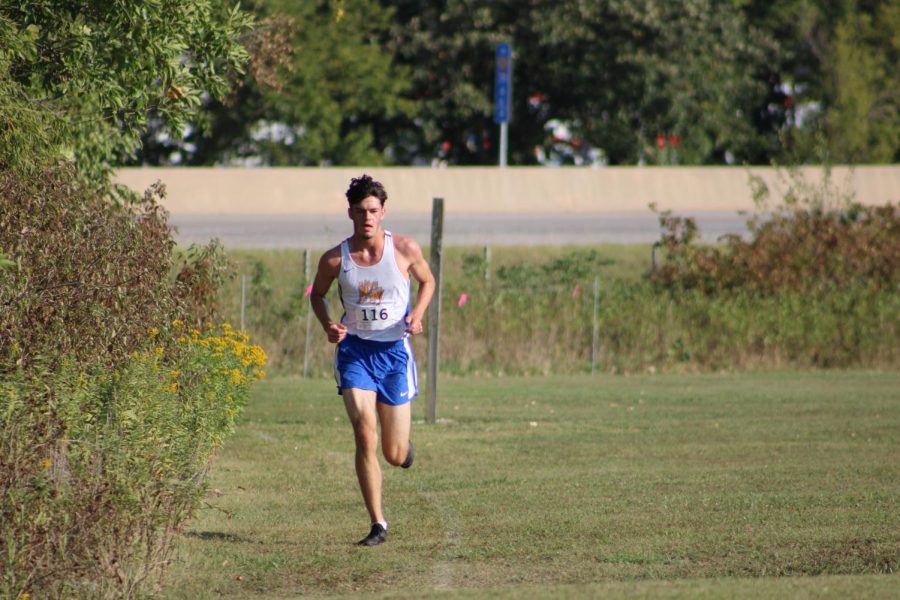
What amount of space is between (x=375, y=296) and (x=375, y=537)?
1.45 meters

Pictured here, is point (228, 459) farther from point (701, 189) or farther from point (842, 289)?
point (701, 189)

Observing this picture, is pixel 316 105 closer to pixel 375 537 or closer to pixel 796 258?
pixel 796 258

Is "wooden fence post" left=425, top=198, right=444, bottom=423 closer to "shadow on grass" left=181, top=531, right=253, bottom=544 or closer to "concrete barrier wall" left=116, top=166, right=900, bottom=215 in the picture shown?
"shadow on grass" left=181, top=531, right=253, bottom=544

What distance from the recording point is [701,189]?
37188mm

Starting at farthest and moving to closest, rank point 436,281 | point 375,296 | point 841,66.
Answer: point 841,66 → point 436,281 → point 375,296

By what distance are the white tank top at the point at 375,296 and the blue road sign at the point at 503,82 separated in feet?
102

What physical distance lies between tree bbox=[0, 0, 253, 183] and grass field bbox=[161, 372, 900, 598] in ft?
9.13

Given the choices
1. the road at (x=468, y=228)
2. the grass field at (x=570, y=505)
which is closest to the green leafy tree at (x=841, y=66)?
the road at (x=468, y=228)

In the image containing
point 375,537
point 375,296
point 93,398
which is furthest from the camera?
point 375,296

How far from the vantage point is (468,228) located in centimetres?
3519

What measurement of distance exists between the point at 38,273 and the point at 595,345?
595 inches

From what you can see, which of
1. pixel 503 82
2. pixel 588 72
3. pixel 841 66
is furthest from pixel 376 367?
pixel 841 66

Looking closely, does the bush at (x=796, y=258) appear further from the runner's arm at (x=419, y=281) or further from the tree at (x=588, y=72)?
the tree at (x=588, y=72)

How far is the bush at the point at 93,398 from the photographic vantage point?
22.6ft
